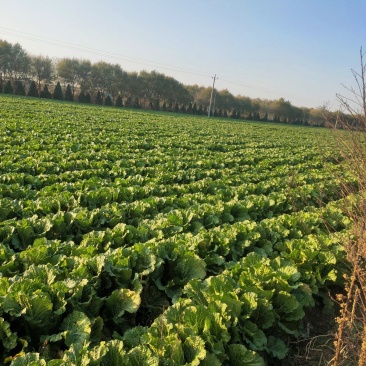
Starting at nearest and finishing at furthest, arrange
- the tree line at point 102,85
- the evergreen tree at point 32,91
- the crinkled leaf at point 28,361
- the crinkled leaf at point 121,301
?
1. the crinkled leaf at point 28,361
2. the crinkled leaf at point 121,301
3. the evergreen tree at point 32,91
4. the tree line at point 102,85

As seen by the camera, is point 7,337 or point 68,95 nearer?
point 7,337

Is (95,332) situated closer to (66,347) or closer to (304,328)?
(66,347)

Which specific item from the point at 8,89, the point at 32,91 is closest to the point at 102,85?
the point at 32,91

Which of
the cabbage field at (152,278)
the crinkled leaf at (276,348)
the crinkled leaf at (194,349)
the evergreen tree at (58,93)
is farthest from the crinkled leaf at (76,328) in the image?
the evergreen tree at (58,93)

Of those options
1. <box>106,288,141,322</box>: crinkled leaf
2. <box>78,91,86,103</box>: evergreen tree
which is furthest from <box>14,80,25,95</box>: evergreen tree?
<box>106,288,141,322</box>: crinkled leaf

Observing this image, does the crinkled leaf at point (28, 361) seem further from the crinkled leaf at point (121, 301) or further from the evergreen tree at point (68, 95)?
the evergreen tree at point (68, 95)

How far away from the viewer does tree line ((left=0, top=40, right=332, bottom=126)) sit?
5750 cm

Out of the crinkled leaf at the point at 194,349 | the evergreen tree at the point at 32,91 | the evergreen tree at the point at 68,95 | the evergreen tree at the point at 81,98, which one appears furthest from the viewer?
the evergreen tree at the point at 81,98

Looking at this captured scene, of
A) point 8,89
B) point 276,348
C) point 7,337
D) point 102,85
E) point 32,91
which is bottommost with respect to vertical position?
point 276,348

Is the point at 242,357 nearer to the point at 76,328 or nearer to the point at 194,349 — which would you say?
the point at 194,349

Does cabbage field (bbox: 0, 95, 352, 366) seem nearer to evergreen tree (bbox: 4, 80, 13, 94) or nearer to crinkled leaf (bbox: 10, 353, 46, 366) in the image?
crinkled leaf (bbox: 10, 353, 46, 366)

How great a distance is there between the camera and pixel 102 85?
7456cm

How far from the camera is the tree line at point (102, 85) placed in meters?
57.5

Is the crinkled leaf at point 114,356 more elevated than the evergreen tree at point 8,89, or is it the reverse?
the evergreen tree at point 8,89
